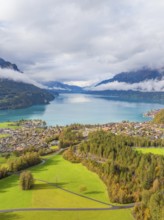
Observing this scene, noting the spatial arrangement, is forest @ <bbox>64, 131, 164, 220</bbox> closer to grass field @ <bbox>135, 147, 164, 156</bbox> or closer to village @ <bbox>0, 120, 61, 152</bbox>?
grass field @ <bbox>135, 147, 164, 156</bbox>

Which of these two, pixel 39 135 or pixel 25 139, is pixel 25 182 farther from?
pixel 39 135

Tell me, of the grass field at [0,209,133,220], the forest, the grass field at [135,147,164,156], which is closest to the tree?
the grass field at [0,209,133,220]

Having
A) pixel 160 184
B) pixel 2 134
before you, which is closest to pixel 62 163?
pixel 160 184

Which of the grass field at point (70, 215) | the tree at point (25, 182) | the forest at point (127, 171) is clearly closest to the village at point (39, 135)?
the forest at point (127, 171)

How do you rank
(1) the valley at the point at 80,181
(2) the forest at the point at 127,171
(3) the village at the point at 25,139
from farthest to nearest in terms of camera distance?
(3) the village at the point at 25,139
(1) the valley at the point at 80,181
(2) the forest at the point at 127,171

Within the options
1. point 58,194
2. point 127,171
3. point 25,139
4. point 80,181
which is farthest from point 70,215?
point 25,139

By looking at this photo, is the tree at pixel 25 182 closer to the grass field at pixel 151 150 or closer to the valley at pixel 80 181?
the valley at pixel 80 181

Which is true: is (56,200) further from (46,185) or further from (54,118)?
(54,118)

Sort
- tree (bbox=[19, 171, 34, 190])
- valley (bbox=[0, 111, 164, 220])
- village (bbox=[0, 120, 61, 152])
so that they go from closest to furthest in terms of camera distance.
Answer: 1. valley (bbox=[0, 111, 164, 220])
2. tree (bbox=[19, 171, 34, 190])
3. village (bbox=[0, 120, 61, 152])
